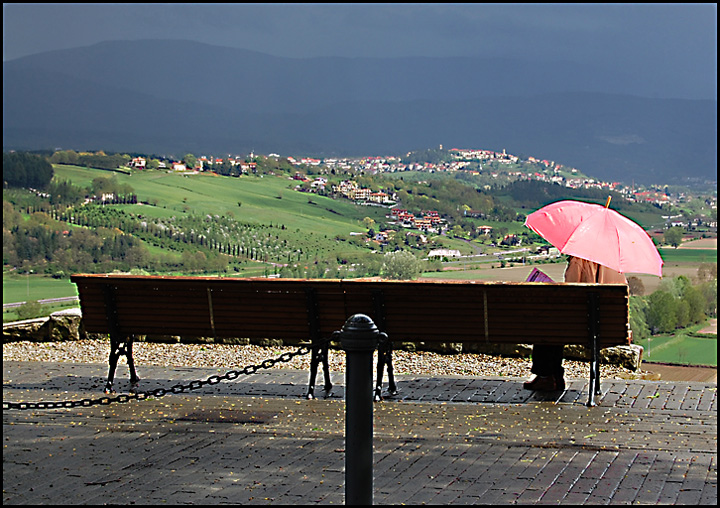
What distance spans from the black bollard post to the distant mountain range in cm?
4870

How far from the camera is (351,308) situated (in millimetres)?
6520

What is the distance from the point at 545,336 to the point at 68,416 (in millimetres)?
3569

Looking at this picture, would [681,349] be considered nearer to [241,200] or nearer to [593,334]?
[593,334]

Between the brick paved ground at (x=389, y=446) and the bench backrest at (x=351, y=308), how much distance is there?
54cm

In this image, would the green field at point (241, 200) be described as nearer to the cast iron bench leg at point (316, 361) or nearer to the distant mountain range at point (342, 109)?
the distant mountain range at point (342, 109)

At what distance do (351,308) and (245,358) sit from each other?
3201 millimetres

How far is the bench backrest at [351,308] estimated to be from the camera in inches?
244

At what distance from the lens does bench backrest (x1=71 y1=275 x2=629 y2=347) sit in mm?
6195

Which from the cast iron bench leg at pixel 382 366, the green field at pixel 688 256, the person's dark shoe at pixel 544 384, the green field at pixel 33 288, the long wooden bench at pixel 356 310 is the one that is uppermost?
the long wooden bench at pixel 356 310

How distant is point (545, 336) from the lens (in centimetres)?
630

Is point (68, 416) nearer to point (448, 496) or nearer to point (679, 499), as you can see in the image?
point (448, 496)

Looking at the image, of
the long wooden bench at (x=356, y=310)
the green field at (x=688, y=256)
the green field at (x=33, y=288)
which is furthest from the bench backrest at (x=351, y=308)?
the green field at (x=688, y=256)

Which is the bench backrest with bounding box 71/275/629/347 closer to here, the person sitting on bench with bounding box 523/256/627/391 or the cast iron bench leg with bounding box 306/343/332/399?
the cast iron bench leg with bounding box 306/343/332/399

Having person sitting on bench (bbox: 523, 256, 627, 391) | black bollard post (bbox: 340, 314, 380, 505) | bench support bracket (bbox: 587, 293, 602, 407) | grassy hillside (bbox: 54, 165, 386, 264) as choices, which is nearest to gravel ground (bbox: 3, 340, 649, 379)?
person sitting on bench (bbox: 523, 256, 627, 391)
